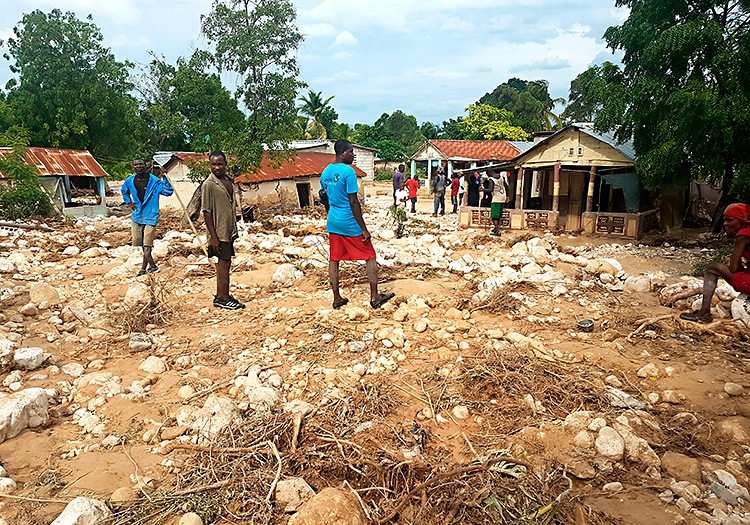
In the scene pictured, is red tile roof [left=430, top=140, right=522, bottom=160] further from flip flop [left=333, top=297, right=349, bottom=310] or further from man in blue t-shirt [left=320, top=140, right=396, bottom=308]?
flip flop [left=333, top=297, right=349, bottom=310]

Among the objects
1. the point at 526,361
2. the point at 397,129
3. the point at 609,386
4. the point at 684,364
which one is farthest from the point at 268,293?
the point at 397,129

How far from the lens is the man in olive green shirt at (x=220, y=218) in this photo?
502cm

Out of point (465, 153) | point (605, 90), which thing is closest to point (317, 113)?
point (465, 153)

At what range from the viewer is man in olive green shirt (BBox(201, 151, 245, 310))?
16.5ft

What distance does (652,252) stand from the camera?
30.1ft

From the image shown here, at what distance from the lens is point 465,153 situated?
81.4 feet

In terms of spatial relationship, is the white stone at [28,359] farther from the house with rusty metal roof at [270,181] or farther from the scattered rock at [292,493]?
the house with rusty metal roof at [270,181]

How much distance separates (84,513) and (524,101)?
49.1m

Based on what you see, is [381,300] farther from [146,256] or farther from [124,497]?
[146,256]

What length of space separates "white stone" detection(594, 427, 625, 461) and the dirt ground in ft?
0.17

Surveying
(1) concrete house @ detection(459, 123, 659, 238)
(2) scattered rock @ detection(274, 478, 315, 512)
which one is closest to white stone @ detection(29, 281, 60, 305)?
(2) scattered rock @ detection(274, 478, 315, 512)

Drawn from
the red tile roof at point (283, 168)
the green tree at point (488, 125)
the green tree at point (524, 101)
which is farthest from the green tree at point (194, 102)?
Result: the green tree at point (524, 101)

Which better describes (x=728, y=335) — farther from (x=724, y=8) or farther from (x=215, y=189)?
(x=724, y=8)

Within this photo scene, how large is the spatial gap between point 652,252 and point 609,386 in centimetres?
692
